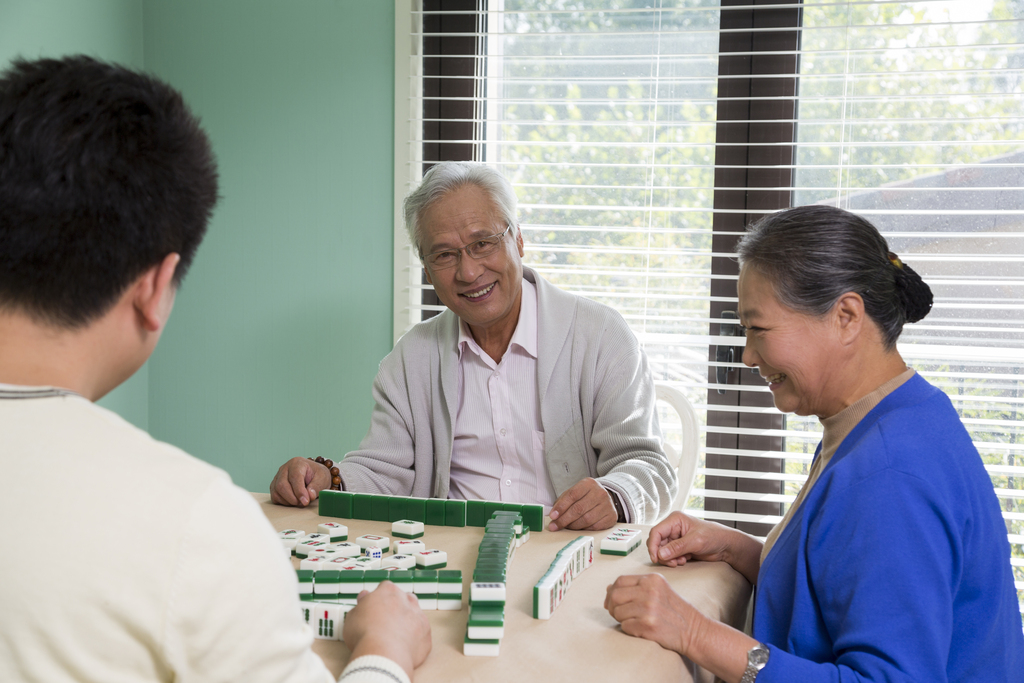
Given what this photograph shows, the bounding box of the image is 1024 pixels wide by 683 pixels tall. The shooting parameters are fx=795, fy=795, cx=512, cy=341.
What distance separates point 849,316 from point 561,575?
62 cm

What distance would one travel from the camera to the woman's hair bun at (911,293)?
1287 millimetres

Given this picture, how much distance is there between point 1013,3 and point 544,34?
1.51 m

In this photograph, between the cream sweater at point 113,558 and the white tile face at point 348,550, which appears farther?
the white tile face at point 348,550

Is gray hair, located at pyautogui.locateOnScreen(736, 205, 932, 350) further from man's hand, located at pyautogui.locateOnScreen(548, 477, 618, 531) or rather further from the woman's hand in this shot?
man's hand, located at pyautogui.locateOnScreen(548, 477, 618, 531)

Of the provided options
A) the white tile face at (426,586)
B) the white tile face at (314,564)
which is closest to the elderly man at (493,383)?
the white tile face at (314,564)

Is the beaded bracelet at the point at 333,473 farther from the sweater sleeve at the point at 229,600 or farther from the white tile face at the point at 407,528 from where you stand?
the sweater sleeve at the point at 229,600

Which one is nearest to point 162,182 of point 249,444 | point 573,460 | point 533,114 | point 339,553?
point 339,553

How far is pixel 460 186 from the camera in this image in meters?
2.20

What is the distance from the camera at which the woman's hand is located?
147cm

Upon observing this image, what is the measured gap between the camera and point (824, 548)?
1145 mm

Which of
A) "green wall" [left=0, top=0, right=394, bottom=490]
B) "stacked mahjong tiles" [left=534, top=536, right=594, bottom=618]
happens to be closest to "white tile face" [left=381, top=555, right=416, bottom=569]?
"stacked mahjong tiles" [left=534, top=536, right=594, bottom=618]

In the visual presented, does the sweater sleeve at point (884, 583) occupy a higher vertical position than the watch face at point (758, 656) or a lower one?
higher

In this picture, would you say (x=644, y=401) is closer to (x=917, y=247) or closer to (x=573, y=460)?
(x=573, y=460)

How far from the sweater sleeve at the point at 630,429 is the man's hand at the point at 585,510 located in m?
0.16
